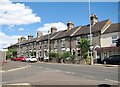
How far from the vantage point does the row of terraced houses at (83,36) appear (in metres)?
45.8

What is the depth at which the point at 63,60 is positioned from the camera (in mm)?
52844

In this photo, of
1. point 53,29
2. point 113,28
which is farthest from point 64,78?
point 53,29

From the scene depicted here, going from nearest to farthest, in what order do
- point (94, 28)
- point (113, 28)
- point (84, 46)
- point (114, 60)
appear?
point (114, 60), point (113, 28), point (84, 46), point (94, 28)

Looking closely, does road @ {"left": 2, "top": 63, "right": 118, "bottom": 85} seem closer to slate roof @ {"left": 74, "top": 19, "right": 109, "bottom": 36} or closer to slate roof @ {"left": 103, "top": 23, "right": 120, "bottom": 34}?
slate roof @ {"left": 103, "top": 23, "right": 120, "bottom": 34}

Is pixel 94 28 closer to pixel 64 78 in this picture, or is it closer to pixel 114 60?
pixel 114 60

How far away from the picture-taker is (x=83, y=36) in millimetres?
53594

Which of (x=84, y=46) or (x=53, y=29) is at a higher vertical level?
(x=53, y=29)

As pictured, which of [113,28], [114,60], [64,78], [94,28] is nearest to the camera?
[64,78]

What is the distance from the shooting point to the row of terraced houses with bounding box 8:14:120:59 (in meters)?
45.8

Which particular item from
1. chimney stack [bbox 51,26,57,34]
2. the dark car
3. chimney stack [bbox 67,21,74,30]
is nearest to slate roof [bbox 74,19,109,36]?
chimney stack [bbox 67,21,74,30]

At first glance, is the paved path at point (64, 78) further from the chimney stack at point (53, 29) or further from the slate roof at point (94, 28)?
the chimney stack at point (53, 29)

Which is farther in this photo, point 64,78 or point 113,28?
point 113,28

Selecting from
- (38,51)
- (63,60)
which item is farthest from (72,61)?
(38,51)

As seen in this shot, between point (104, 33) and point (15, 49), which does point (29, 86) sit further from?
point (15, 49)
